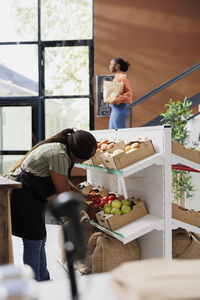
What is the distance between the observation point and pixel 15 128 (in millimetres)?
Result: 7488

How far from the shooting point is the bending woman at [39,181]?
251 centimetres

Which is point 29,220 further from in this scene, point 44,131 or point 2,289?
point 44,131

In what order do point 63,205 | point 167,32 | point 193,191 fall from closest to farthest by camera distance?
point 63,205
point 193,191
point 167,32

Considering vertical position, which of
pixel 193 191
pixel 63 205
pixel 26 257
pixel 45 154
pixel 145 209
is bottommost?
pixel 193 191

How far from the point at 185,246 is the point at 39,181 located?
3.75 feet

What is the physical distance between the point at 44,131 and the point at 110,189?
3.92 m

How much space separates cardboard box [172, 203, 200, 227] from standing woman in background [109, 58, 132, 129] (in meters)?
2.91

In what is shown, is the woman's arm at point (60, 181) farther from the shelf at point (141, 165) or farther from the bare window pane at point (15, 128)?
the bare window pane at point (15, 128)

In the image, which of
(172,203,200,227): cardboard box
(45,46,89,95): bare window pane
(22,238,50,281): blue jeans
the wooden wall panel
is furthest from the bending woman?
(45,46,89,95): bare window pane

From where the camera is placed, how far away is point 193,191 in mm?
5574

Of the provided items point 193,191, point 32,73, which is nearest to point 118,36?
point 32,73

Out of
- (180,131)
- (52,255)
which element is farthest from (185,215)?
(180,131)

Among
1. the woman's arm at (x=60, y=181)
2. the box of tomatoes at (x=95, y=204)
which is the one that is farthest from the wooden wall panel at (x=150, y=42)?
the woman's arm at (x=60, y=181)

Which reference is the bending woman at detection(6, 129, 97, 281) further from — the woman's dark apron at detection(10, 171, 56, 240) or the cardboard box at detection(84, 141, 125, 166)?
the cardboard box at detection(84, 141, 125, 166)
